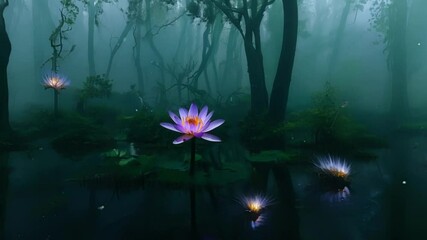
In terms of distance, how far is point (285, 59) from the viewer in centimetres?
1149

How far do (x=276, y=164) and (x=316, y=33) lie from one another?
47383mm

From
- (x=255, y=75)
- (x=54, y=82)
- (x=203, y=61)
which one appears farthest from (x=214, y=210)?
(x=203, y=61)

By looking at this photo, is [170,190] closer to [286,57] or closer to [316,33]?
[286,57]

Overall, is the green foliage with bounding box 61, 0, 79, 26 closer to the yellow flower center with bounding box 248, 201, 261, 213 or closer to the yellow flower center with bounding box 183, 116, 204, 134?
the yellow flower center with bounding box 183, 116, 204, 134

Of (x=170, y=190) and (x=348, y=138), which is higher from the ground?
(x=348, y=138)

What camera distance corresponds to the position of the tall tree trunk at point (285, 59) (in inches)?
450

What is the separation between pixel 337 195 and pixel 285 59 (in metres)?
7.29

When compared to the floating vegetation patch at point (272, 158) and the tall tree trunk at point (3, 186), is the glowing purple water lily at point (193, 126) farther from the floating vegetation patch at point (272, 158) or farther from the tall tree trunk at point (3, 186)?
the floating vegetation patch at point (272, 158)

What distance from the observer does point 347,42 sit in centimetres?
5078

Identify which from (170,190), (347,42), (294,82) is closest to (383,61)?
(347,42)

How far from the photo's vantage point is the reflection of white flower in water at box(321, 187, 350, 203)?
15.3 ft

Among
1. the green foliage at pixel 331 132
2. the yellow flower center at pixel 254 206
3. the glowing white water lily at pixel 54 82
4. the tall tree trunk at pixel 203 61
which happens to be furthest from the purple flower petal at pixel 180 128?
the tall tree trunk at pixel 203 61

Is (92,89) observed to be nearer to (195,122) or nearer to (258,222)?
(195,122)

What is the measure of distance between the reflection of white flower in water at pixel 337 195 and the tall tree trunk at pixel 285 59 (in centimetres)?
666
